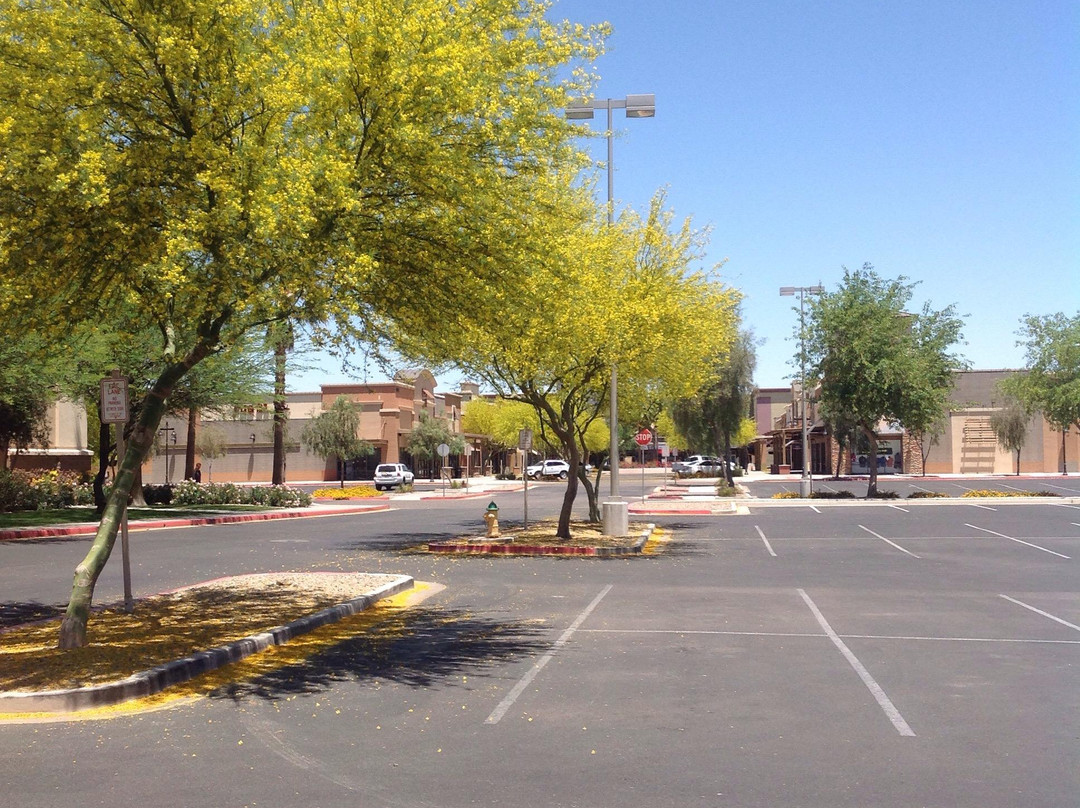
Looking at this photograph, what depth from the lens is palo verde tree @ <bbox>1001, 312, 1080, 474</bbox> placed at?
163 ft

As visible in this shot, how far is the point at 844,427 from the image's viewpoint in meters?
72.4

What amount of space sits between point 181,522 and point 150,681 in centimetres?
2426

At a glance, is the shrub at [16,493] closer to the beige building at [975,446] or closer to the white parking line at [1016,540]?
the white parking line at [1016,540]

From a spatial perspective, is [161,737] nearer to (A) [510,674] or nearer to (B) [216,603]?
(A) [510,674]

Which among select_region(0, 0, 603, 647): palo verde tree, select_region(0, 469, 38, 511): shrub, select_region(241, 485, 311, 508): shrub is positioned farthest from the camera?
select_region(241, 485, 311, 508): shrub

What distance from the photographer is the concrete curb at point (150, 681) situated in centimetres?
820

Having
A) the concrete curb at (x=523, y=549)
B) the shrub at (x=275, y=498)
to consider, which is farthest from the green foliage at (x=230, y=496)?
the concrete curb at (x=523, y=549)

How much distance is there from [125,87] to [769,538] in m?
19.5

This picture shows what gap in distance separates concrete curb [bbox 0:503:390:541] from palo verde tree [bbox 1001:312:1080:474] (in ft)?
106

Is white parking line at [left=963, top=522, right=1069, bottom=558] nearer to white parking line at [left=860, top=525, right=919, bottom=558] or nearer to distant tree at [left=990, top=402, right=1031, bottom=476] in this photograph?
white parking line at [left=860, top=525, right=919, bottom=558]

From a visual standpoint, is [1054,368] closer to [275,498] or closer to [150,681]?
[275,498]

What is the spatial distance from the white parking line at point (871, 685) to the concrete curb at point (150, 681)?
5.90m

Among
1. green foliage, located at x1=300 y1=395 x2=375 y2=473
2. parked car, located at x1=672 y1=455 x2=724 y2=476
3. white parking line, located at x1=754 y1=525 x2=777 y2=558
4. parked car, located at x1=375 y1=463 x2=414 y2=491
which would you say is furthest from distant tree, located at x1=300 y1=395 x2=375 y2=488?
white parking line, located at x1=754 y1=525 x2=777 y2=558

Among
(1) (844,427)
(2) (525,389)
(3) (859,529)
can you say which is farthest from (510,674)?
(1) (844,427)
